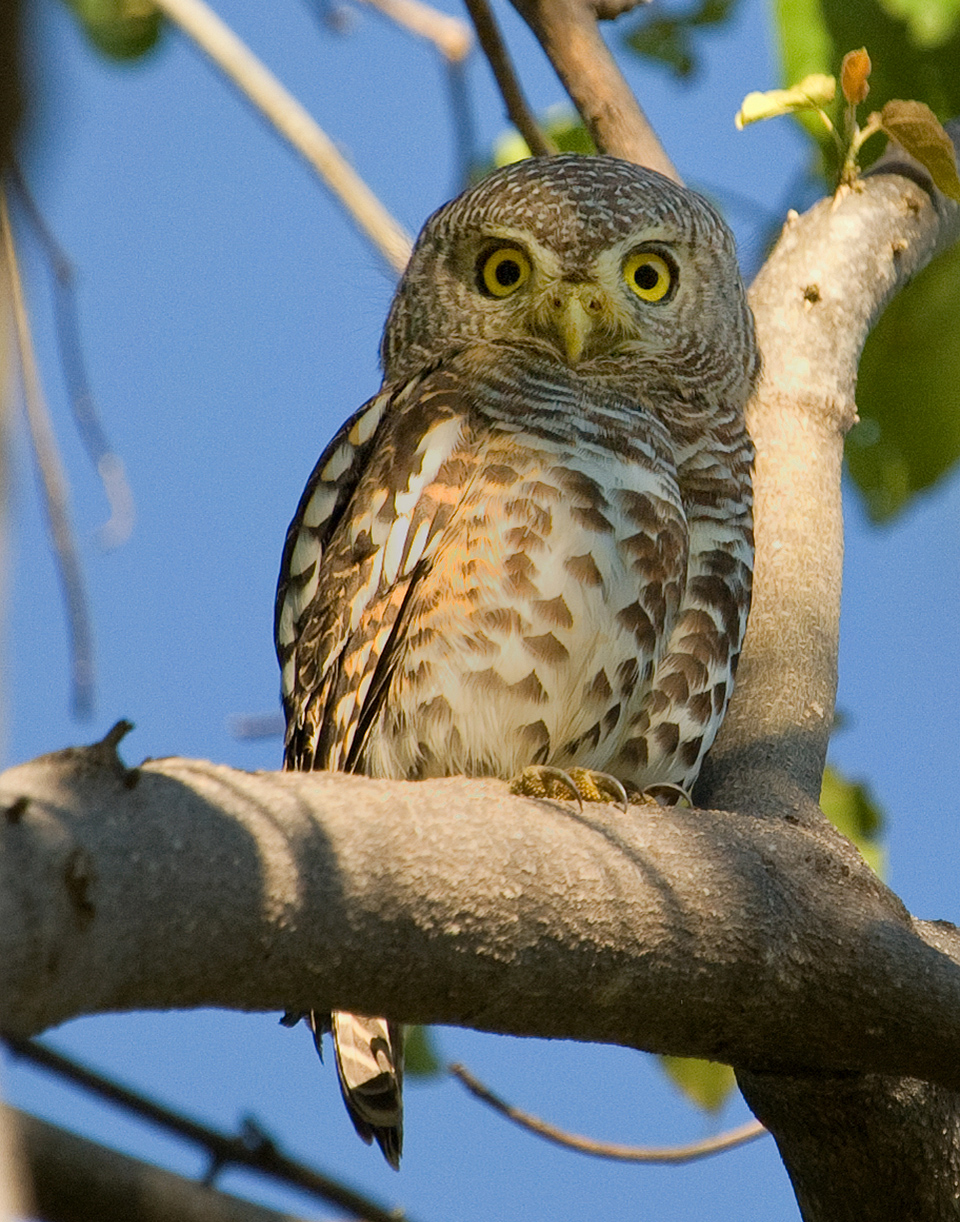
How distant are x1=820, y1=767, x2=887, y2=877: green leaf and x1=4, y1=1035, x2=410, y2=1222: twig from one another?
92.2 inches

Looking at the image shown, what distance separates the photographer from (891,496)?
3.89 meters

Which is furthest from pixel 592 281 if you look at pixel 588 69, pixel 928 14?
pixel 928 14

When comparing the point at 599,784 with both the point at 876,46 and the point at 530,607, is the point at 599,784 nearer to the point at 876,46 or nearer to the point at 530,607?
the point at 530,607

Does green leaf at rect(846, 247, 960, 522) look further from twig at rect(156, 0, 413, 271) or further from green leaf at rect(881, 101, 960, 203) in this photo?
twig at rect(156, 0, 413, 271)

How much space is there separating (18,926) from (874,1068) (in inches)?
56.8

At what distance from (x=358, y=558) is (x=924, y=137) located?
5.41 feet

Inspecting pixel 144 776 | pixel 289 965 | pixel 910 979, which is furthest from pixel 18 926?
pixel 910 979

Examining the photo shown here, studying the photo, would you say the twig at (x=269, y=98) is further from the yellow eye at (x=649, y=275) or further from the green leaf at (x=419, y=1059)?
the green leaf at (x=419, y=1059)

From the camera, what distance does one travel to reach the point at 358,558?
329cm

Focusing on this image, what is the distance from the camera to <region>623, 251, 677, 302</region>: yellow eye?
12.8 feet

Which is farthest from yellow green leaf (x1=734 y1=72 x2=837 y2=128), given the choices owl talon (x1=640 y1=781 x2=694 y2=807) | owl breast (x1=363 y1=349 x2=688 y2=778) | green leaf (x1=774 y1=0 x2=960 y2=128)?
owl talon (x1=640 y1=781 x2=694 y2=807)

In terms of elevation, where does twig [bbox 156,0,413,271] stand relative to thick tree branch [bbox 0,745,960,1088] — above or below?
above

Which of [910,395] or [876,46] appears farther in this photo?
[910,395]

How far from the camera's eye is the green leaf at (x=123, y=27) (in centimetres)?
411
